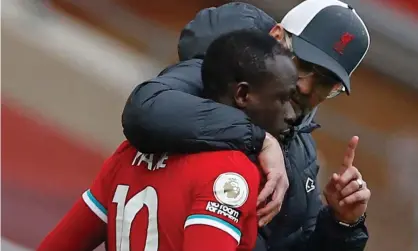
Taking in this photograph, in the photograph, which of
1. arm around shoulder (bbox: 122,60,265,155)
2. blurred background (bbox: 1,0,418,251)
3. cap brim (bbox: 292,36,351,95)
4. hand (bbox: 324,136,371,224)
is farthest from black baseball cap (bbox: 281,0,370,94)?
blurred background (bbox: 1,0,418,251)

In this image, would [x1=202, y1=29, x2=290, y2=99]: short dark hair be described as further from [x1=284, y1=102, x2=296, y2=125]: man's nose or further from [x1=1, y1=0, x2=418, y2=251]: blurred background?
[x1=1, y1=0, x2=418, y2=251]: blurred background

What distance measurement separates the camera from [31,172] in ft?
6.47

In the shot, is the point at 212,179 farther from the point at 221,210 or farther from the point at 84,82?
the point at 84,82

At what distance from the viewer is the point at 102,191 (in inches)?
37.8

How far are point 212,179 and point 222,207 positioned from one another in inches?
1.3

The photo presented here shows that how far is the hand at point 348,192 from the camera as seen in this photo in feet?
3.31

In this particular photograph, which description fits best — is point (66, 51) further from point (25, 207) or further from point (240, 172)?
point (240, 172)

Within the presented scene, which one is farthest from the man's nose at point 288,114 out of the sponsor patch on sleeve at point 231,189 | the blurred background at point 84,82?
the blurred background at point 84,82

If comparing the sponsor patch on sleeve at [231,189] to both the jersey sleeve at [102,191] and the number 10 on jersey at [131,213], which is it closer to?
the number 10 on jersey at [131,213]

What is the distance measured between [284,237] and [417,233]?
3.76ft

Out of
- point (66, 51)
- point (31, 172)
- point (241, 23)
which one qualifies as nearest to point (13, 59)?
point (66, 51)

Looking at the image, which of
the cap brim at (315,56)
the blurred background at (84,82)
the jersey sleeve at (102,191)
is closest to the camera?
the jersey sleeve at (102,191)

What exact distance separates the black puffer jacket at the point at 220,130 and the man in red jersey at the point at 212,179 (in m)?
0.02

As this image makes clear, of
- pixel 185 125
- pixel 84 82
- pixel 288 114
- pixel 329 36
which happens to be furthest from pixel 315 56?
pixel 84 82
